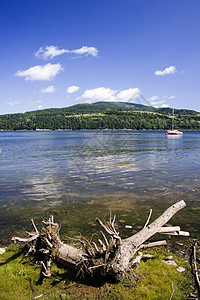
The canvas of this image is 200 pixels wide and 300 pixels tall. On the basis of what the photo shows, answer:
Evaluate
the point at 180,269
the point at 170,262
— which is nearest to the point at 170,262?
the point at 170,262

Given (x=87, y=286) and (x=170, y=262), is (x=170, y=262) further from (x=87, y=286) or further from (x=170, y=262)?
(x=87, y=286)

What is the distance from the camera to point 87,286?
19.8 feet

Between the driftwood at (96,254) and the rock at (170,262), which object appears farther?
the rock at (170,262)

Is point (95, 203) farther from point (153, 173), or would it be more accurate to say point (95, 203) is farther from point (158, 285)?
point (153, 173)

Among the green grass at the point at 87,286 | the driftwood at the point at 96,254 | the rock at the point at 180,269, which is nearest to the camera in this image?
the green grass at the point at 87,286

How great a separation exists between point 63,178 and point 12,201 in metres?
6.69

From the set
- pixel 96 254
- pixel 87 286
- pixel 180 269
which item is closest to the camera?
pixel 87 286

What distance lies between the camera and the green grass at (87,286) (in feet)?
18.7

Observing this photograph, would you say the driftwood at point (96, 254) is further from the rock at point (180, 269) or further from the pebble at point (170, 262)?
the rock at point (180, 269)

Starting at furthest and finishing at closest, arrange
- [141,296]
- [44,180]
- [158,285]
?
[44,180] → [158,285] → [141,296]

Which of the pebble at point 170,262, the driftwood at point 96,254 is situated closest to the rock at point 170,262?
the pebble at point 170,262

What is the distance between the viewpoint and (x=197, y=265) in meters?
6.89

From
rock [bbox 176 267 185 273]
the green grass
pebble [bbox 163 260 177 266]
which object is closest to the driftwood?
the green grass

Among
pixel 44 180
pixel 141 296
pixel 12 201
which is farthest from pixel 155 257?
pixel 44 180
